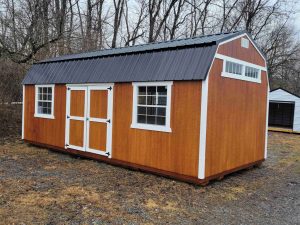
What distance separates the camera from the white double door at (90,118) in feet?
24.5

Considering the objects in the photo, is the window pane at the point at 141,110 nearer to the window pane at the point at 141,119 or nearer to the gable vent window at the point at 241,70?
the window pane at the point at 141,119

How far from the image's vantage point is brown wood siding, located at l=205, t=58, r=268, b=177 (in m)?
5.98

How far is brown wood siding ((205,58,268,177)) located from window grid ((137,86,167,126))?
1041mm

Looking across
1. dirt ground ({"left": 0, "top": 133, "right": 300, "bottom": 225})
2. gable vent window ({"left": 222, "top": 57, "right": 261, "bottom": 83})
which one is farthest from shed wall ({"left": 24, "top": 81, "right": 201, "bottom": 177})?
gable vent window ({"left": 222, "top": 57, "right": 261, "bottom": 83})

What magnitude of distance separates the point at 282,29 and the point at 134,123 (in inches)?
912

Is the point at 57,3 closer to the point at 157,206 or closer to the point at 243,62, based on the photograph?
the point at 243,62

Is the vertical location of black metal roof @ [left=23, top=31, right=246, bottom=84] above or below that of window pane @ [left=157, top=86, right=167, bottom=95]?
above

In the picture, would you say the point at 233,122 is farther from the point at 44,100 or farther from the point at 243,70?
the point at 44,100

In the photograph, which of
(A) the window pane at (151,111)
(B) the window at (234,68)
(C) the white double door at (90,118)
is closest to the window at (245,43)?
(B) the window at (234,68)

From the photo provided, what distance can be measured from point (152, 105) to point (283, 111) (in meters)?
15.2

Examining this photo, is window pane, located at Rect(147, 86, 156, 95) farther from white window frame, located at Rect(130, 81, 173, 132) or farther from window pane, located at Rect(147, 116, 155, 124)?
window pane, located at Rect(147, 116, 155, 124)

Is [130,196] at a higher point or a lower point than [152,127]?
lower

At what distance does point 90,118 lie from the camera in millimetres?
7891

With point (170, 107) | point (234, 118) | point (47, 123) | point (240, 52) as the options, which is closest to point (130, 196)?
point (170, 107)
